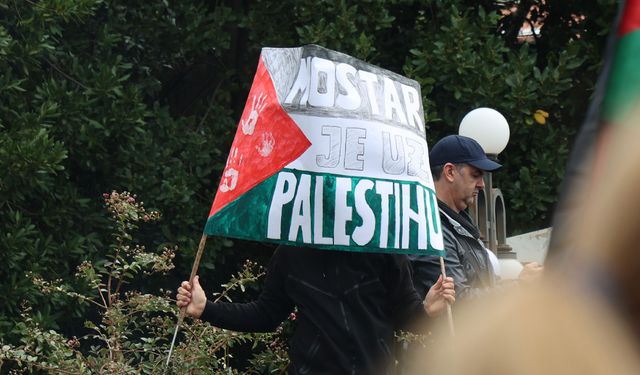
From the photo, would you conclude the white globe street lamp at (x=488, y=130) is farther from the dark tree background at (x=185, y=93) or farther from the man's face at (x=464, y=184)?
the man's face at (x=464, y=184)

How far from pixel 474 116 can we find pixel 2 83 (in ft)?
9.94

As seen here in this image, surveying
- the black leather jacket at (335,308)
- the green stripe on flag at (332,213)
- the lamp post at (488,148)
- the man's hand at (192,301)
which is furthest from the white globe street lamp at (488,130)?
the man's hand at (192,301)

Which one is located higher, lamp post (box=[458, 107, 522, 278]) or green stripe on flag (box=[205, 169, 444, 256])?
green stripe on flag (box=[205, 169, 444, 256])


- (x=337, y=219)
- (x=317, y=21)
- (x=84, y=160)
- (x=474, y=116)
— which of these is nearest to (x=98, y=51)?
(x=84, y=160)

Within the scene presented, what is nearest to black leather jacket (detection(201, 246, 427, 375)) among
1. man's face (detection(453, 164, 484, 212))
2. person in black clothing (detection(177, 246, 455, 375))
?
person in black clothing (detection(177, 246, 455, 375))

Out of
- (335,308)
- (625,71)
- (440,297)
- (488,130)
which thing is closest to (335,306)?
(335,308)

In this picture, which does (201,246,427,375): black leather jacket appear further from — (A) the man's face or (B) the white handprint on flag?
(A) the man's face

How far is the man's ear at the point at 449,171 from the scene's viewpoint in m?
5.33

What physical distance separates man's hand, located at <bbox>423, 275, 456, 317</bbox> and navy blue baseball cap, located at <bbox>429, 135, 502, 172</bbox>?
3.04ft

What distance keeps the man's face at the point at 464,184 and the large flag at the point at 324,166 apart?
1.36 feet

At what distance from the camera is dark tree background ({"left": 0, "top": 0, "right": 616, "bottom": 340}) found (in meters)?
7.86

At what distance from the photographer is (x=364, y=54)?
27.9 feet

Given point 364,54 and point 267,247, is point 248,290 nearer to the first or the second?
point 267,247

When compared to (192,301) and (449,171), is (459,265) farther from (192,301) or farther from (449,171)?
(192,301)
